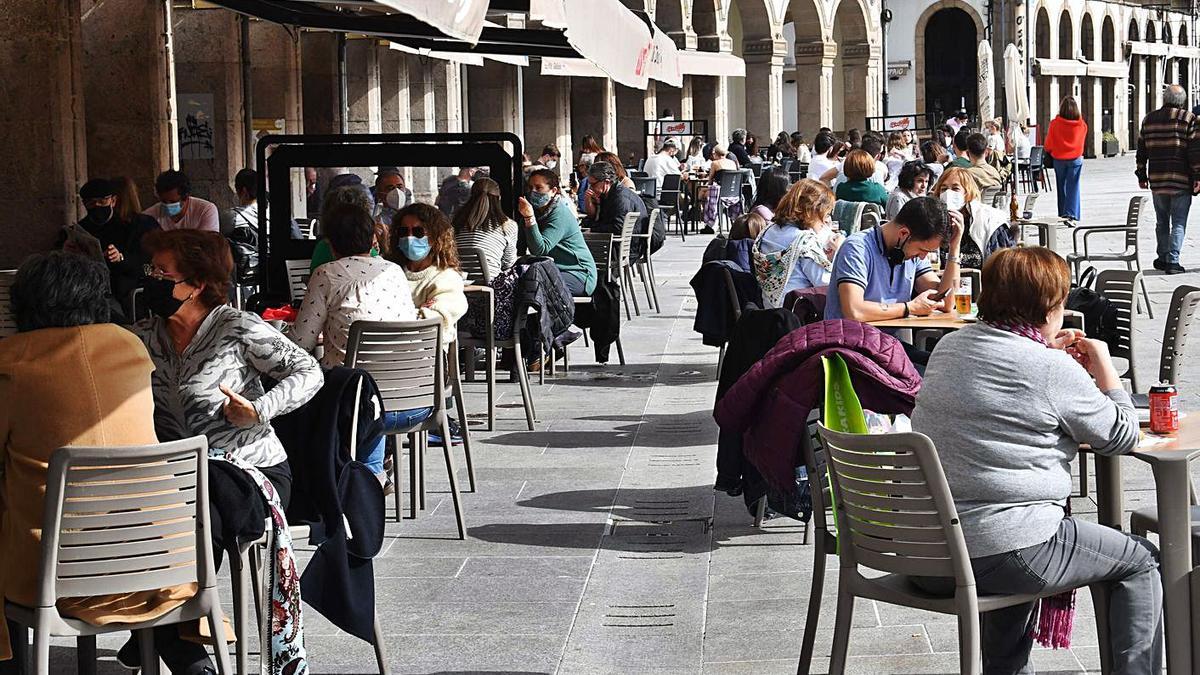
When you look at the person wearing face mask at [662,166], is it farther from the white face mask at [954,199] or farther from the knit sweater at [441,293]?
the knit sweater at [441,293]

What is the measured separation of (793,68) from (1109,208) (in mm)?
21063

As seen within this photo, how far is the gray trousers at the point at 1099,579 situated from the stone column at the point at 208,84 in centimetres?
1437

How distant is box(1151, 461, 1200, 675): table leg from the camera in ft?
13.9

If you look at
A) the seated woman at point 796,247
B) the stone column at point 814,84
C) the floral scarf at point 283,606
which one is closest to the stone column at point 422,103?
the seated woman at point 796,247

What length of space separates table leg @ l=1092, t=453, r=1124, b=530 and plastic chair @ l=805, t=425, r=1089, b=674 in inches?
27.0

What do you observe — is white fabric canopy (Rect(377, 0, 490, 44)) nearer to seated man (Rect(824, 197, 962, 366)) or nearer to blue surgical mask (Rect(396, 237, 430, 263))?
seated man (Rect(824, 197, 962, 366))

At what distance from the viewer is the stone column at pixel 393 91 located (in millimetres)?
24828

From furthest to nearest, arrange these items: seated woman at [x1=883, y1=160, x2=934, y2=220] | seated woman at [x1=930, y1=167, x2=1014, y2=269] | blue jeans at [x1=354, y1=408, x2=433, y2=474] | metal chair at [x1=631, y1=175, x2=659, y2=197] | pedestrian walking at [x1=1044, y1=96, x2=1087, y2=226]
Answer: metal chair at [x1=631, y1=175, x2=659, y2=197] → pedestrian walking at [x1=1044, y1=96, x2=1087, y2=226] → seated woman at [x1=883, y1=160, x2=934, y2=220] → seated woman at [x1=930, y1=167, x2=1014, y2=269] → blue jeans at [x1=354, y1=408, x2=433, y2=474]

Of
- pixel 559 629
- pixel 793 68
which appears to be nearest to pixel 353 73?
pixel 559 629

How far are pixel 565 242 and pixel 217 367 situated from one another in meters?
6.72

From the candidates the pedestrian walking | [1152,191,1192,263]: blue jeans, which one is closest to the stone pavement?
[1152,191,1192,263]: blue jeans

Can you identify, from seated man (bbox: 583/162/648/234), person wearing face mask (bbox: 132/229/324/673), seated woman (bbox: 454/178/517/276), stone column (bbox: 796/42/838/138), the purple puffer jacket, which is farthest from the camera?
stone column (bbox: 796/42/838/138)

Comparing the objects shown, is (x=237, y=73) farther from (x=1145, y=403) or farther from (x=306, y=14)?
(x=1145, y=403)

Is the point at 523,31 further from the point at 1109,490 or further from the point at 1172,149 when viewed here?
the point at 1109,490
